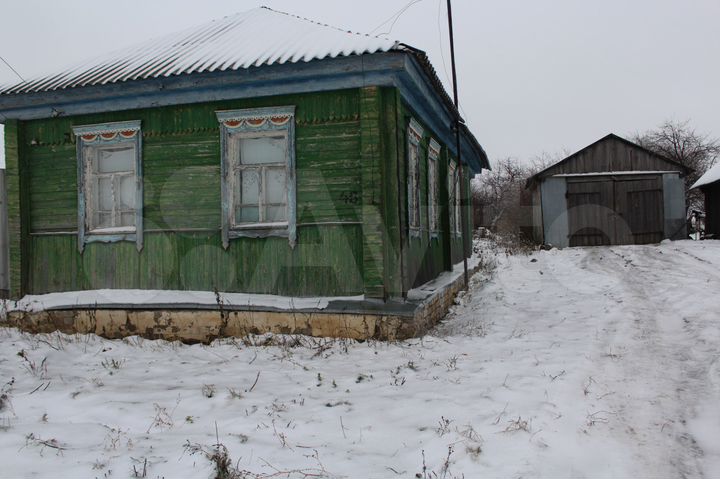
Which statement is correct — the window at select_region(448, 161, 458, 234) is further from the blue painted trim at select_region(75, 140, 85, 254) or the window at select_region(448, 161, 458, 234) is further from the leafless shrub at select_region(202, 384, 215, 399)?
the leafless shrub at select_region(202, 384, 215, 399)

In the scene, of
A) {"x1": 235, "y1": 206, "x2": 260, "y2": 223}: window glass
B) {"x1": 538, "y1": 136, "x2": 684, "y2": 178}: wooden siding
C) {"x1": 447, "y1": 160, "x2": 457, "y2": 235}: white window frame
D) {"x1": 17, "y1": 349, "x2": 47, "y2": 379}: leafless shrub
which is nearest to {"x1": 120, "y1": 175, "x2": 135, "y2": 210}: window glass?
{"x1": 235, "y1": 206, "x2": 260, "y2": 223}: window glass

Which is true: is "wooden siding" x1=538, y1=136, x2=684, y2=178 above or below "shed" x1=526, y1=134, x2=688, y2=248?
above

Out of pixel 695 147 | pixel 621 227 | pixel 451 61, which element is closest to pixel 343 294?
pixel 451 61

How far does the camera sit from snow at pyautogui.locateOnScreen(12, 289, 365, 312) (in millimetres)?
5816

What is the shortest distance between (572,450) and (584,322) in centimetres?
368

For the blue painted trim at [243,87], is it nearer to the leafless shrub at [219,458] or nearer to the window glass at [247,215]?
the window glass at [247,215]

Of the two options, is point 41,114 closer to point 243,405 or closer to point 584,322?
point 243,405

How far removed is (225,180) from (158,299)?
65.4 inches

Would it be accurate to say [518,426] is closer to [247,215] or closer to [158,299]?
[247,215]

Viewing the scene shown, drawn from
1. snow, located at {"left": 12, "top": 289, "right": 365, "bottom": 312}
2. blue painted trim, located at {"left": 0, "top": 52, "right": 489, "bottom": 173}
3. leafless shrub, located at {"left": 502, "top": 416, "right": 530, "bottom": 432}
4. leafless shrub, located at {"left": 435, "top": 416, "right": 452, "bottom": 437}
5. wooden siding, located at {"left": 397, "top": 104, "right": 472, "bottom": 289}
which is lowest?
leafless shrub, located at {"left": 435, "top": 416, "right": 452, "bottom": 437}

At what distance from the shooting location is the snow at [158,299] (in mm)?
5816

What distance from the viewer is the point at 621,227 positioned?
17.5 m

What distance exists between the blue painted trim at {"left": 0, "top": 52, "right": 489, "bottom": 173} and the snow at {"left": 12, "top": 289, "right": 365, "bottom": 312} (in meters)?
2.38

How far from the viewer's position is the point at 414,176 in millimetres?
7211
